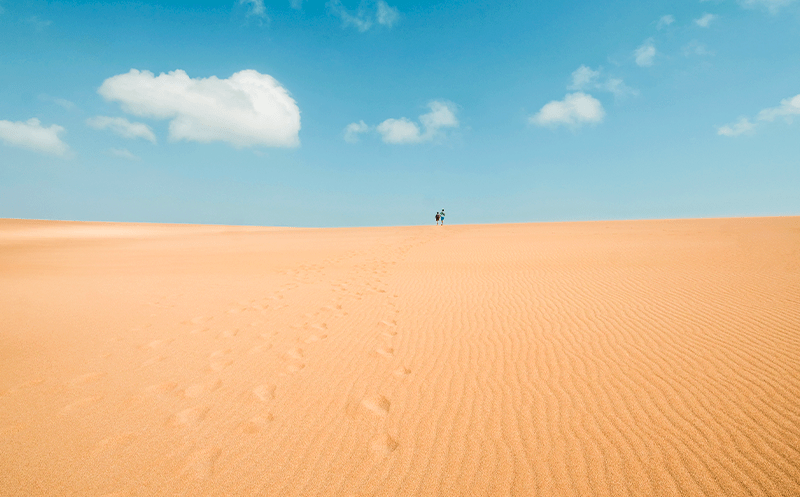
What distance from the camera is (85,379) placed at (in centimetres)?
371

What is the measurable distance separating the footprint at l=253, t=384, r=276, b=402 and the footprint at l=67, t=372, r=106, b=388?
77.2 inches

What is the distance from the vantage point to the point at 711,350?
4.25 metres

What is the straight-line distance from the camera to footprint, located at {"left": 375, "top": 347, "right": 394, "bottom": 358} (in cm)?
446

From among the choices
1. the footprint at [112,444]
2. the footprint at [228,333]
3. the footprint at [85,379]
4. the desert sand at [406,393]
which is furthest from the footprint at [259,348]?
the footprint at [112,444]

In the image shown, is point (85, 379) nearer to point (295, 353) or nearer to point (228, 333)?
point (228, 333)

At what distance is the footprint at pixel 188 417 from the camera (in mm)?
2936

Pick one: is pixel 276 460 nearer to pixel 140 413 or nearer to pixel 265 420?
pixel 265 420

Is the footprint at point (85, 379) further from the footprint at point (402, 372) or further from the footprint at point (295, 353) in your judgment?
the footprint at point (402, 372)

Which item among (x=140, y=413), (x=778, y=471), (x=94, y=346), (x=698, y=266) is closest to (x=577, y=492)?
(x=778, y=471)

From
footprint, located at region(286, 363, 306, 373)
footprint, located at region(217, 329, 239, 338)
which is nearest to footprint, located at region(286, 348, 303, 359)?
footprint, located at region(286, 363, 306, 373)

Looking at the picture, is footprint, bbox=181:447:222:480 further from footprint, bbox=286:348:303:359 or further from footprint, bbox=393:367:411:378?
footprint, bbox=393:367:411:378

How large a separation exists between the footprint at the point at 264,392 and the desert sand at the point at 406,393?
0.07ft

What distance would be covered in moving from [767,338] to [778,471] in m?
3.31

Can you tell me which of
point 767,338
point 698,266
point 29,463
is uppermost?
point 698,266
